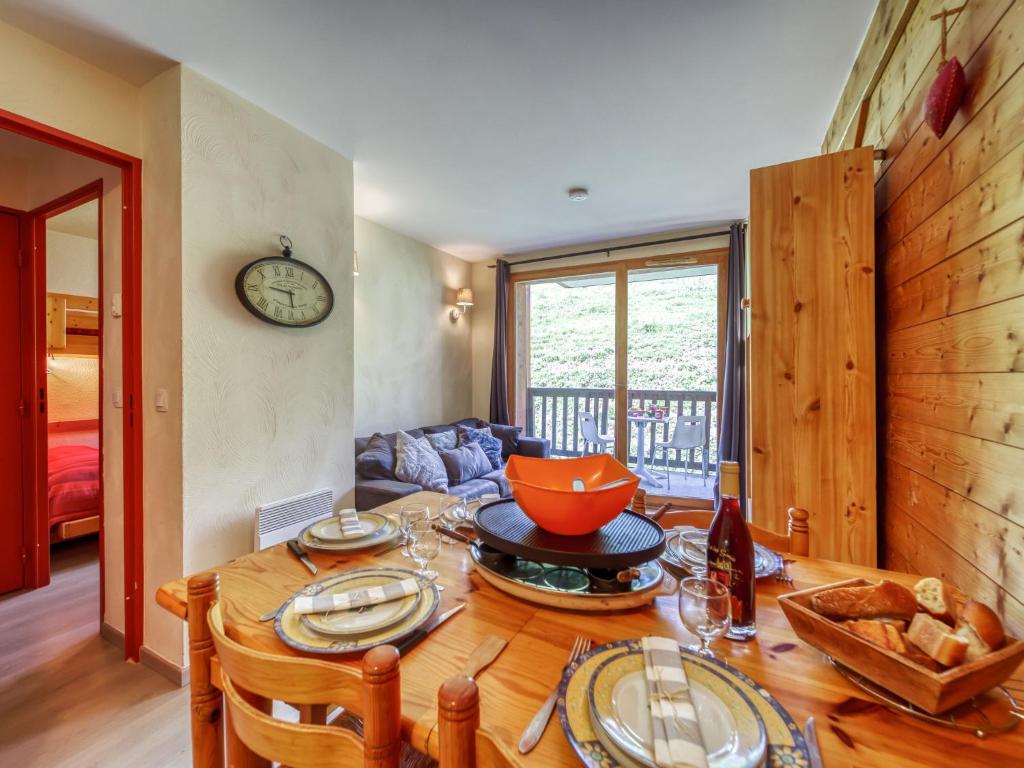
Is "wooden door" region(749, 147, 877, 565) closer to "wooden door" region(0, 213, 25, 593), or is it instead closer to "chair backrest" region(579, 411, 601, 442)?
"chair backrest" region(579, 411, 601, 442)

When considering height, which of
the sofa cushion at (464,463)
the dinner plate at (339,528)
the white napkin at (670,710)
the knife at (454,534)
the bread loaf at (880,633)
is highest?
the bread loaf at (880,633)

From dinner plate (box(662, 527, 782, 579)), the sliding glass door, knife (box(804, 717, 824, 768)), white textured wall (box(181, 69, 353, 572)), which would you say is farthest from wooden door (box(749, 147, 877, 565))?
the sliding glass door

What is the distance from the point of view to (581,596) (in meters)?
0.89

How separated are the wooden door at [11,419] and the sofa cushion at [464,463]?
2548mm

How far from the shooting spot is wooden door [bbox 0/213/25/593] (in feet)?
8.31

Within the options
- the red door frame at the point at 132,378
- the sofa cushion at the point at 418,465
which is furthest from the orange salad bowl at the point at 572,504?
the sofa cushion at the point at 418,465

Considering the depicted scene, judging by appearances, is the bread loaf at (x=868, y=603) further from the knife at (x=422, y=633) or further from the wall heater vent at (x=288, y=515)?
the wall heater vent at (x=288, y=515)

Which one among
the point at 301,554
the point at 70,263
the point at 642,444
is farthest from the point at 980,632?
the point at 70,263

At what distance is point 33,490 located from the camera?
2611 mm

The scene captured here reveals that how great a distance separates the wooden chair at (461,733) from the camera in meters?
0.48

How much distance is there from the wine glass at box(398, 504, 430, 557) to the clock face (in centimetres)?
123

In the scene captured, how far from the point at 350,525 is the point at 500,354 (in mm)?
3667

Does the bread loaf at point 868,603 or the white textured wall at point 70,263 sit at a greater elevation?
the white textured wall at point 70,263

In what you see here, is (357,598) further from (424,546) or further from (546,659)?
(546,659)
